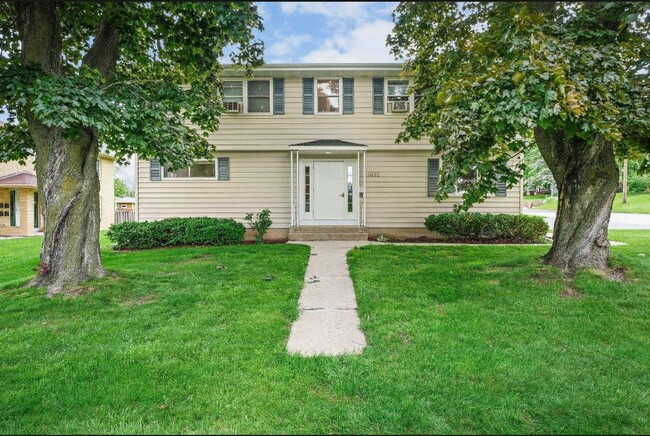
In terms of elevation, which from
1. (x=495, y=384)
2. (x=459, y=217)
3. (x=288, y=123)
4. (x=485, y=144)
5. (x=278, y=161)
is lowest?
(x=495, y=384)

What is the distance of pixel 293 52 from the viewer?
6.45ft

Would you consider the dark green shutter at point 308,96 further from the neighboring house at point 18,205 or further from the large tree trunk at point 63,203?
the neighboring house at point 18,205

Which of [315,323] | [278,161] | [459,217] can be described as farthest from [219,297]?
[459,217]

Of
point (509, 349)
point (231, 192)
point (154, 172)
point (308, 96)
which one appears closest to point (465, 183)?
point (509, 349)

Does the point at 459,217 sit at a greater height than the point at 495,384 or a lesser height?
greater

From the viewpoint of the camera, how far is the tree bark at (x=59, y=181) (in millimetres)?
4668

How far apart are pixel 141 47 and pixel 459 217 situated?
8526 mm

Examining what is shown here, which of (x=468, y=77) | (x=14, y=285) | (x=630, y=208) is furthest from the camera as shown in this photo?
(x=630, y=208)

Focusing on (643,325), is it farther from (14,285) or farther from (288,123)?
(288,123)

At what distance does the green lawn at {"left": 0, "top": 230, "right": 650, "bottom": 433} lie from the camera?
2186mm

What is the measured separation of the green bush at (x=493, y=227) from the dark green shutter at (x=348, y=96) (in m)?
4.30

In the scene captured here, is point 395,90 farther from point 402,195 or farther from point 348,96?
point 402,195

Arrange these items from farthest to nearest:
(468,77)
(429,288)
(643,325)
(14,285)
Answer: (14,285) < (429,288) < (468,77) < (643,325)

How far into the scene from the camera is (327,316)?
4.03 m
